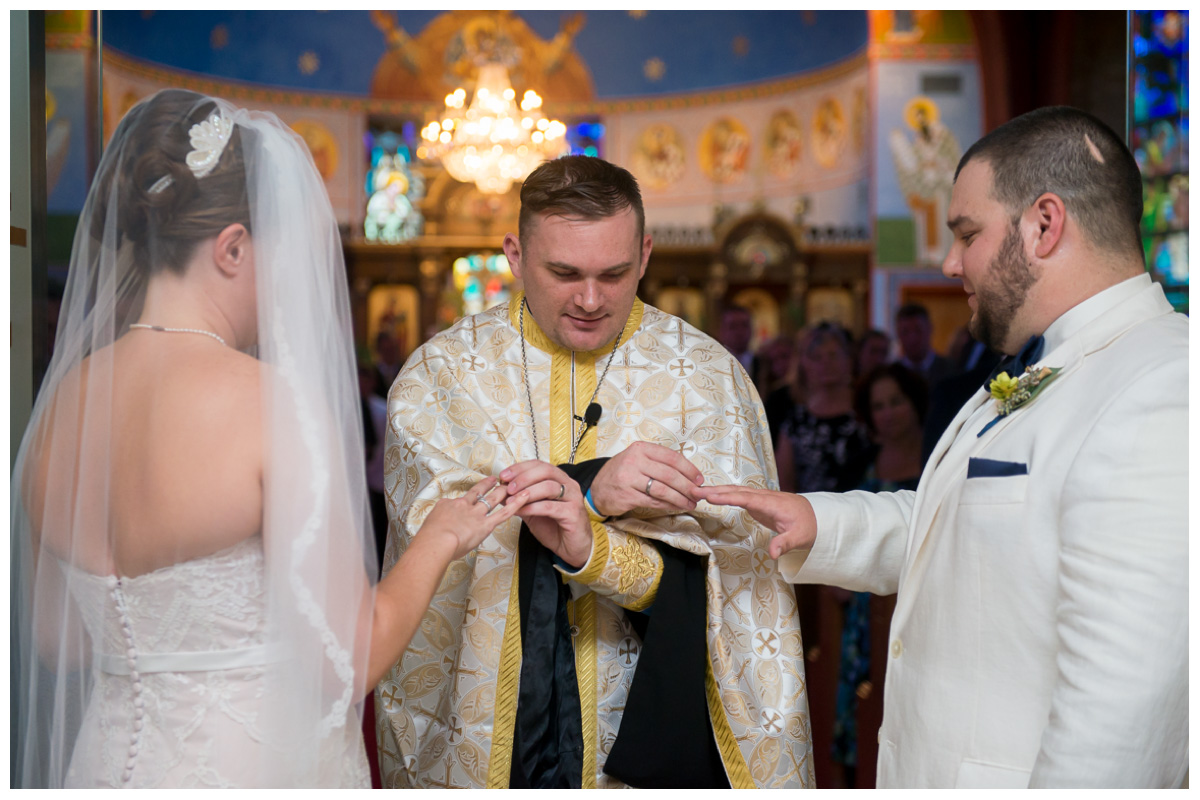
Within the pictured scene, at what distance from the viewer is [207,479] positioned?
5.73 ft

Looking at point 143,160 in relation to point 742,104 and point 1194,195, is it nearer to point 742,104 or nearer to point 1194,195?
point 1194,195

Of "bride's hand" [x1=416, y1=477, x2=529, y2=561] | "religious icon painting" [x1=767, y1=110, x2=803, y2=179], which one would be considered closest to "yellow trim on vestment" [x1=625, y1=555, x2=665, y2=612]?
"bride's hand" [x1=416, y1=477, x2=529, y2=561]

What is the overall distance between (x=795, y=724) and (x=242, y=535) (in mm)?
1445

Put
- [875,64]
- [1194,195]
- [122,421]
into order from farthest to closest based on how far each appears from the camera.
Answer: [875,64] < [1194,195] < [122,421]

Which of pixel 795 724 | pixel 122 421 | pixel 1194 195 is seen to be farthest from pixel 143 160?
pixel 1194 195

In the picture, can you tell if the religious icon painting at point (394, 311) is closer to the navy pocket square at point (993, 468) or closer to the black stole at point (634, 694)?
the black stole at point (634, 694)

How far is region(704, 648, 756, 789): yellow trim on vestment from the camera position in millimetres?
2529

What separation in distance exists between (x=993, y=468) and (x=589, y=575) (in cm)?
91

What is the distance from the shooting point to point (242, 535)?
1.79 meters

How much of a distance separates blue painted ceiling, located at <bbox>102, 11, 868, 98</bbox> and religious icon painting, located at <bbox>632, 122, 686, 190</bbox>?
646mm

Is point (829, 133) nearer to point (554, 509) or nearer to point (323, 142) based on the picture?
point (323, 142)

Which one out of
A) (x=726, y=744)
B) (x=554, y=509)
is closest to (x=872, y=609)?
(x=726, y=744)

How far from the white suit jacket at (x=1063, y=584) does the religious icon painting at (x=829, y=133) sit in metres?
13.2

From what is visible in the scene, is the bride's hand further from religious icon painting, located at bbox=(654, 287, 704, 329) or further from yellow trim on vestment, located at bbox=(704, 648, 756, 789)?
religious icon painting, located at bbox=(654, 287, 704, 329)
